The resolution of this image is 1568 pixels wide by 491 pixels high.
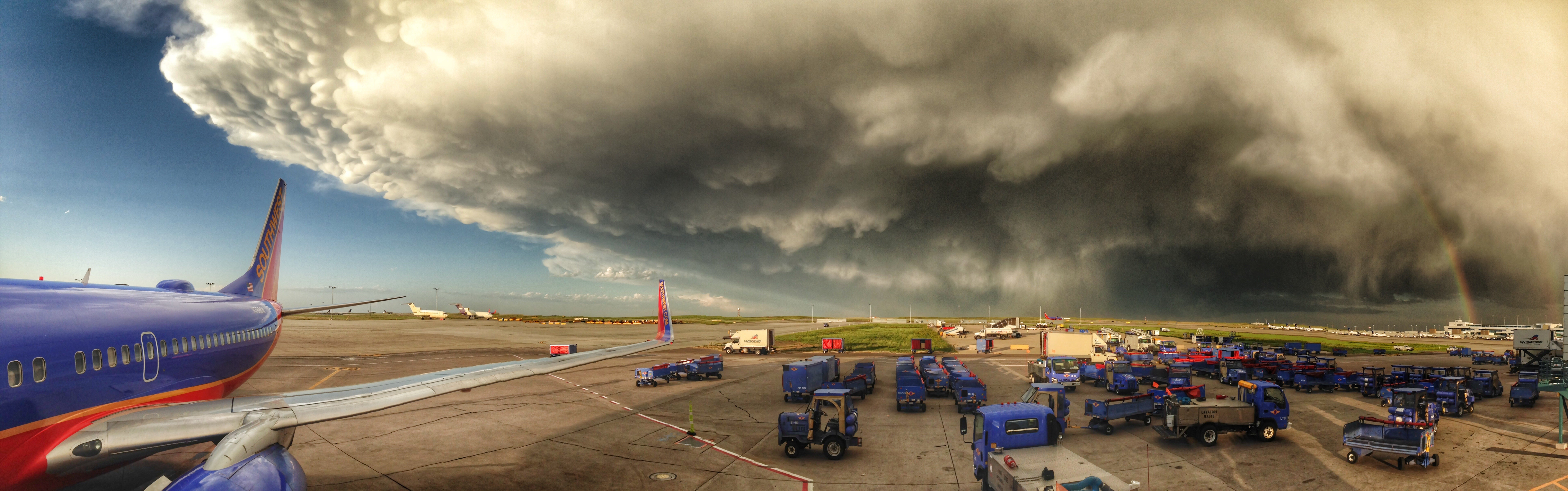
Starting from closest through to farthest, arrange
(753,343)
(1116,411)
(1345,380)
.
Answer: (1116,411) < (1345,380) < (753,343)

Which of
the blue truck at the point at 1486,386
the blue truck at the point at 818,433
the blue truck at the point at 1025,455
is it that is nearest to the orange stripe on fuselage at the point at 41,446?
Answer: the blue truck at the point at 818,433

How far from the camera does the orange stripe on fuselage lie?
29.9 feet

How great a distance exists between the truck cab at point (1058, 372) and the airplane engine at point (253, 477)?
41.2 metres

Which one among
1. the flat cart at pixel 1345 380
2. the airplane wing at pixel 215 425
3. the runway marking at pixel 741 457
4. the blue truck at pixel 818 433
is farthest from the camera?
the flat cart at pixel 1345 380

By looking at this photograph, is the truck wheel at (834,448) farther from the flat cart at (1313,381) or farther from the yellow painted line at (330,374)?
the flat cart at (1313,381)

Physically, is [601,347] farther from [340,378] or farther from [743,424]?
[743,424]

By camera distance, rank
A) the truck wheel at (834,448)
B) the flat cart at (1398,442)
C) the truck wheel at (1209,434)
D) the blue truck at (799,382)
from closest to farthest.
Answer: the flat cart at (1398,442) → the truck wheel at (834,448) → the truck wheel at (1209,434) → the blue truck at (799,382)

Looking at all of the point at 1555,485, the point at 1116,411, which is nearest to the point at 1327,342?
the point at 1555,485

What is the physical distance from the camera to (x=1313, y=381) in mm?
40406

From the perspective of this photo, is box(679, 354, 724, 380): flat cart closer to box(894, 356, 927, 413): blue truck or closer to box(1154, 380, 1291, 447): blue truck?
box(894, 356, 927, 413): blue truck

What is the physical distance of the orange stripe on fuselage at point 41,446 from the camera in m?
9.10

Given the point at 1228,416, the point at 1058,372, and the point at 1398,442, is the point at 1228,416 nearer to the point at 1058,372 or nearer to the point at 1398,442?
the point at 1398,442

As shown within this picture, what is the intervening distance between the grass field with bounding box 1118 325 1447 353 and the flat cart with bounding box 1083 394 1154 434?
278 ft

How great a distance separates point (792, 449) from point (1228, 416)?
18943 mm
